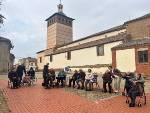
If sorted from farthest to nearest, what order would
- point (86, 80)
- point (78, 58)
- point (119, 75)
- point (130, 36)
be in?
point (78, 58)
point (130, 36)
point (86, 80)
point (119, 75)

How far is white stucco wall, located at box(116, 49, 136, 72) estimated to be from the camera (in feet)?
97.0

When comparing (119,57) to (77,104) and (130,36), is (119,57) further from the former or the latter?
(77,104)

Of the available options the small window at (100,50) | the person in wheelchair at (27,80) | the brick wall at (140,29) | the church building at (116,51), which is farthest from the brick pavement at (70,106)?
the brick wall at (140,29)

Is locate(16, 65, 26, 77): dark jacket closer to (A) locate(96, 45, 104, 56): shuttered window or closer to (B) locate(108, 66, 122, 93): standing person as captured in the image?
(B) locate(108, 66, 122, 93): standing person

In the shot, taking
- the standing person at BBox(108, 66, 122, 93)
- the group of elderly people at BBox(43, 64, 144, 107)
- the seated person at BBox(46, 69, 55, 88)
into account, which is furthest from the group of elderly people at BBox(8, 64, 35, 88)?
the standing person at BBox(108, 66, 122, 93)

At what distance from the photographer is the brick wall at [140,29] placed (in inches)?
1406

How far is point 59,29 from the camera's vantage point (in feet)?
225

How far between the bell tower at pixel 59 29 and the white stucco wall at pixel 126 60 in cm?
3629

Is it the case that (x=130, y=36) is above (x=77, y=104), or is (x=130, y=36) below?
above

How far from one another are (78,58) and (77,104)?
31084mm

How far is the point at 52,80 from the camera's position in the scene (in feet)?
60.7

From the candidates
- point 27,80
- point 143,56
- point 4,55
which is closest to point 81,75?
point 27,80

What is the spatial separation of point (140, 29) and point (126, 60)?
26.5ft

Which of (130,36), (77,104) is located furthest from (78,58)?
(77,104)
